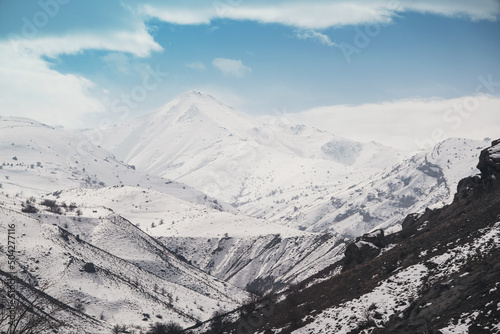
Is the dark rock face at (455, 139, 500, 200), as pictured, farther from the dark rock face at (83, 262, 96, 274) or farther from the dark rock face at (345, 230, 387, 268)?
the dark rock face at (83, 262, 96, 274)

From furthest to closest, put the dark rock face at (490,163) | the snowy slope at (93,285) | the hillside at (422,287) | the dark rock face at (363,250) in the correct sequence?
the snowy slope at (93,285) → the dark rock face at (363,250) → the dark rock face at (490,163) → the hillside at (422,287)

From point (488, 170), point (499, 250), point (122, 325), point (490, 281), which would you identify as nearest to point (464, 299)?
point (490, 281)

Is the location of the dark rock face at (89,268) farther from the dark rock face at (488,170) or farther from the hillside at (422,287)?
the dark rock face at (488,170)

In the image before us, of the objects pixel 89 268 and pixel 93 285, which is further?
pixel 89 268

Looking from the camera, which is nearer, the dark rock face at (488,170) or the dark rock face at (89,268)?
the dark rock face at (488,170)

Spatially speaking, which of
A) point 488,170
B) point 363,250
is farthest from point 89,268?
point 488,170

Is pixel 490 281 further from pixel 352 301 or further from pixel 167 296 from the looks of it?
pixel 167 296

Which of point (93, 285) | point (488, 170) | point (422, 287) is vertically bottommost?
point (422, 287)

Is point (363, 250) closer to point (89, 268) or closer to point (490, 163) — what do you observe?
point (490, 163)

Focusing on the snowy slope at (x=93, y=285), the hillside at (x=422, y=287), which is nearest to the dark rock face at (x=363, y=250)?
the hillside at (x=422, y=287)

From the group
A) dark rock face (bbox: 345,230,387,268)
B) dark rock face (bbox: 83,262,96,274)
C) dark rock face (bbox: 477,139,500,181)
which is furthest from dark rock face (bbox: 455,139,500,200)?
dark rock face (bbox: 83,262,96,274)

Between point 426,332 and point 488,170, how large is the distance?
53.4m

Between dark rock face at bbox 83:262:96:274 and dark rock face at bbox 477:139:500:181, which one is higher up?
dark rock face at bbox 83:262:96:274

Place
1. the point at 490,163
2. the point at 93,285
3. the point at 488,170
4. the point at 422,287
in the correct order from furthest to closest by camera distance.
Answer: the point at 93,285 < the point at 488,170 < the point at 490,163 < the point at 422,287
